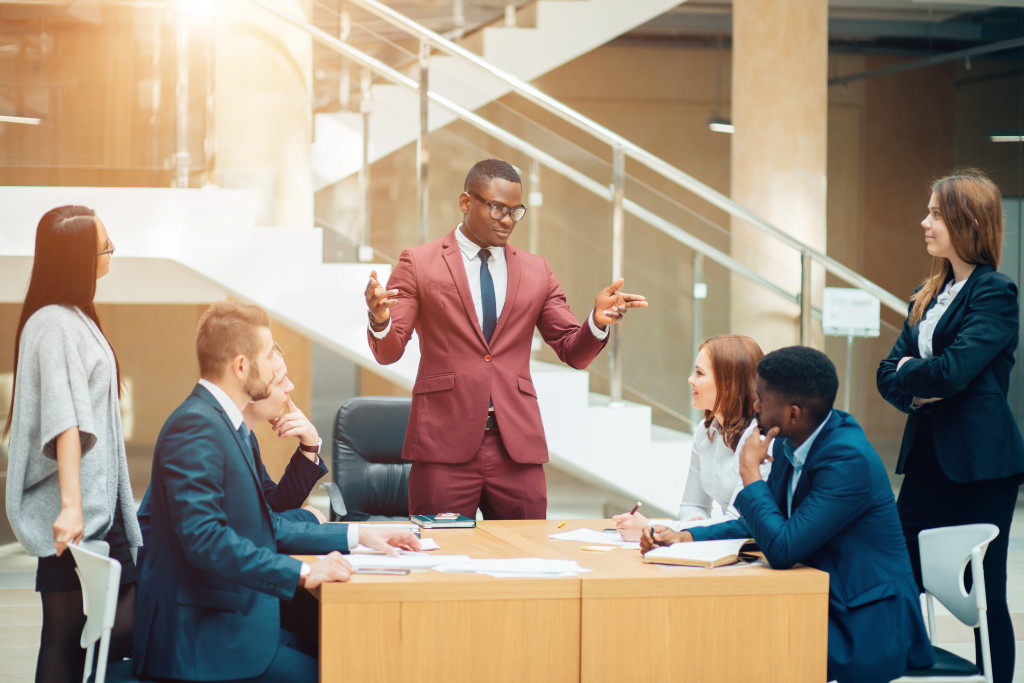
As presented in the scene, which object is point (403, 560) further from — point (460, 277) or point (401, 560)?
point (460, 277)

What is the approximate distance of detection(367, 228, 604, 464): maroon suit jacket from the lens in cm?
311

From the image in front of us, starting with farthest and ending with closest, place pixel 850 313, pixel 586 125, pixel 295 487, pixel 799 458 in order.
→ pixel 850 313
pixel 586 125
pixel 295 487
pixel 799 458

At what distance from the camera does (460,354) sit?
3.16 metres

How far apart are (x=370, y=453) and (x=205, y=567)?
6.93 feet

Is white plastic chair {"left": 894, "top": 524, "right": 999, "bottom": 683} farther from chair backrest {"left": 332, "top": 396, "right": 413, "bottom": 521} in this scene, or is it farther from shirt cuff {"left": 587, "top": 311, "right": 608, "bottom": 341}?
chair backrest {"left": 332, "top": 396, "right": 413, "bottom": 521}

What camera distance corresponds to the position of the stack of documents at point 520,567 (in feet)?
7.19

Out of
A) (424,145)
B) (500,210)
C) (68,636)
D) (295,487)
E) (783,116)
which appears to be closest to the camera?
(68,636)

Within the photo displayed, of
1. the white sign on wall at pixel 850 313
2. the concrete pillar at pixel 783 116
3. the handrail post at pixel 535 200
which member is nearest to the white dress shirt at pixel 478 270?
the handrail post at pixel 535 200

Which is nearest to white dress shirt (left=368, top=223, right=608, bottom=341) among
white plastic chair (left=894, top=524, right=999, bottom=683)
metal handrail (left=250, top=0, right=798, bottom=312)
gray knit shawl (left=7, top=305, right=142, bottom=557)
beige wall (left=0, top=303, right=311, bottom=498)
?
gray knit shawl (left=7, top=305, right=142, bottom=557)

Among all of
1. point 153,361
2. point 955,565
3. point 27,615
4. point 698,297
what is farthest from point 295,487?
point 153,361

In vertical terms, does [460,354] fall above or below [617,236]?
below

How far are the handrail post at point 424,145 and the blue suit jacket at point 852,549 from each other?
290 centimetres

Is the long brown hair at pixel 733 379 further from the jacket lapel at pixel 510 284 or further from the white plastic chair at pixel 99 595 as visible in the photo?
the white plastic chair at pixel 99 595

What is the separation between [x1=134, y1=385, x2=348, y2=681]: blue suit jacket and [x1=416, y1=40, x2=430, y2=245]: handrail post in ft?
9.30
